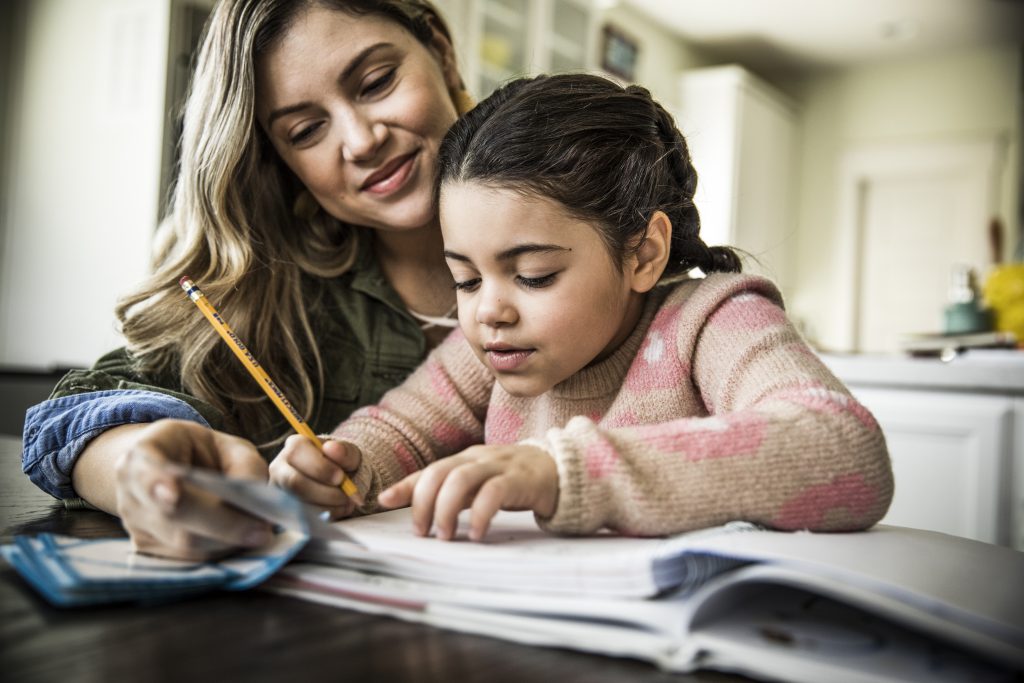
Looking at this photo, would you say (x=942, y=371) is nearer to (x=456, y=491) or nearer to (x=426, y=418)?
(x=426, y=418)

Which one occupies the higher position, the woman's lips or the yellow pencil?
the woman's lips

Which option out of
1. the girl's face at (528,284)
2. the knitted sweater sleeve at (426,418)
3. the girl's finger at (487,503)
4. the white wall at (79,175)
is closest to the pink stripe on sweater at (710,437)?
the girl's finger at (487,503)

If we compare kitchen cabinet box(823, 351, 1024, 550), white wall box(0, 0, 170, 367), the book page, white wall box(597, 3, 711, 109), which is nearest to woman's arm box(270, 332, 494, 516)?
the book page

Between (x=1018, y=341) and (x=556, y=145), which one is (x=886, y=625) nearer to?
(x=556, y=145)

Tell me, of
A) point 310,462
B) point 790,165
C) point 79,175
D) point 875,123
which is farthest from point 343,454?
point 875,123

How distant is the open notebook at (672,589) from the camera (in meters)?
0.42

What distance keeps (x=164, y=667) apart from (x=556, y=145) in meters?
0.61

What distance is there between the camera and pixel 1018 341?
6.69 feet

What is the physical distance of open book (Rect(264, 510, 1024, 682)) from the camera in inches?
16.6

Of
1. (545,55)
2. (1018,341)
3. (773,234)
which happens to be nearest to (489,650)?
(1018,341)

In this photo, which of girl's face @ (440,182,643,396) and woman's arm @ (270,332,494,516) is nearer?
woman's arm @ (270,332,494,516)

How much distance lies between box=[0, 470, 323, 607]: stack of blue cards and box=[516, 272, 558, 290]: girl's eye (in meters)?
0.33

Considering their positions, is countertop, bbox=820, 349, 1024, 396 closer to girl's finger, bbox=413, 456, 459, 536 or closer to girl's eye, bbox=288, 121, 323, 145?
girl's eye, bbox=288, 121, 323, 145

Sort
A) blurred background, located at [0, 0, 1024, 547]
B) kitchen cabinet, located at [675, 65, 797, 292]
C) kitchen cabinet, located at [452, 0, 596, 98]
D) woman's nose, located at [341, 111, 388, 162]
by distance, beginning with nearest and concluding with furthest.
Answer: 1. woman's nose, located at [341, 111, 388, 162]
2. blurred background, located at [0, 0, 1024, 547]
3. kitchen cabinet, located at [452, 0, 596, 98]
4. kitchen cabinet, located at [675, 65, 797, 292]
